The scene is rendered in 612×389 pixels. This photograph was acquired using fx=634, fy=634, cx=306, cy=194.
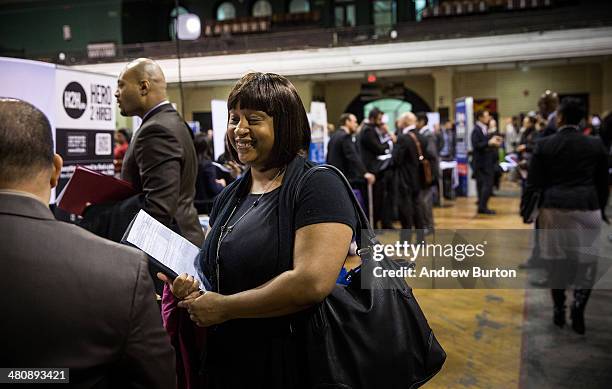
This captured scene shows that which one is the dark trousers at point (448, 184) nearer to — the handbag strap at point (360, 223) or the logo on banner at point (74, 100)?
the logo on banner at point (74, 100)

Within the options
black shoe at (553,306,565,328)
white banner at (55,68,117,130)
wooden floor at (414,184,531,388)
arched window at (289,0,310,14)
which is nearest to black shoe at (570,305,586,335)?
black shoe at (553,306,565,328)

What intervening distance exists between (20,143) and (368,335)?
91 centimetres

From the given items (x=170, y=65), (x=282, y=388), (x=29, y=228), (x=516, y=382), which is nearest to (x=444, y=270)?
(x=516, y=382)

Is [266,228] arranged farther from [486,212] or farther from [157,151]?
[486,212]

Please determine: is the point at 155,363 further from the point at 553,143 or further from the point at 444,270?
the point at 553,143

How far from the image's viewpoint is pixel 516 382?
3.32 m

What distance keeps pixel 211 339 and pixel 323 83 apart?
1642 cm

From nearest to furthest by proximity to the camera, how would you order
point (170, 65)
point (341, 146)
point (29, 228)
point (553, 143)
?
1. point (29, 228)
2. point (553, 143)
3. point (341, 146)
4. point (170, 65)

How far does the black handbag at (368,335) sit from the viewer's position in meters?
1.50

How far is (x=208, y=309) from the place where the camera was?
59.5 inches

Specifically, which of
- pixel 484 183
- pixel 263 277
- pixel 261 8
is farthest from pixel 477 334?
pixel 261 8

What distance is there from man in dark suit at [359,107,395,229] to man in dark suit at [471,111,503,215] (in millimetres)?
2368

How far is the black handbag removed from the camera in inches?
59.0

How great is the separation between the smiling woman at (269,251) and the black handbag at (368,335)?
0.05 metres
